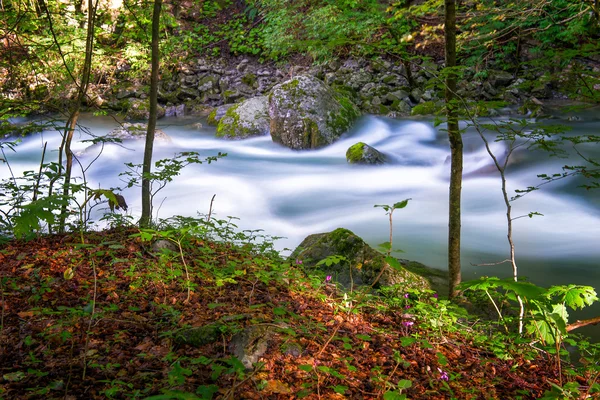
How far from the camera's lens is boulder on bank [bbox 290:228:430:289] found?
4.15m

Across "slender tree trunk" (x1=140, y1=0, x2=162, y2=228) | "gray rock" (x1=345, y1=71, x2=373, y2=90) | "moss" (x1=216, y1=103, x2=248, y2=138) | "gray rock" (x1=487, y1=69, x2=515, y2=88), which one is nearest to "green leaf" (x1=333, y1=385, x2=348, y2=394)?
"slender tree trunk" (x1=140, y1=0, x2=162, y2=228)

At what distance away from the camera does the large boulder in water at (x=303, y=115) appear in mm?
10047

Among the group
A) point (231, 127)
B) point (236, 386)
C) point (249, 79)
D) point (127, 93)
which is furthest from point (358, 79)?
point (236, 386)

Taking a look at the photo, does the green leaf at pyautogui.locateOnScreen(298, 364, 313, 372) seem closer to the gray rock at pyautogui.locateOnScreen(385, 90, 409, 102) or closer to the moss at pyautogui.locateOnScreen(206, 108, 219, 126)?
the moss at pyautogui.locateOnScreen(206, 108, 219, 126)

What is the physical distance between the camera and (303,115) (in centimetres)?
1012

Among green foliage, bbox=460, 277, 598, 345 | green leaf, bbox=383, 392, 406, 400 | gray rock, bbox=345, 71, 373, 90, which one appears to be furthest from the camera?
gray rock, bbox=345, 71, 373, 90

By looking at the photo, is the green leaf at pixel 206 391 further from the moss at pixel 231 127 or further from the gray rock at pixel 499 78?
the gray rock at pixel 499 78

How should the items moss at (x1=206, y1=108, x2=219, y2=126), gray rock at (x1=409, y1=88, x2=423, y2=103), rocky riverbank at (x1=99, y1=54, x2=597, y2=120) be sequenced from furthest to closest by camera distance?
gray rock at (x1=409, y1=88, x2=423, y2=103), rocky riverbank at (x1=99, y1=54, x2=597, y2=120), moss at (x1=206, y1=108, x2=219, y2=126)

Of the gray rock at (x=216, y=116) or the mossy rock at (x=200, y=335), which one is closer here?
the mossy rock at (x=200, y=335)

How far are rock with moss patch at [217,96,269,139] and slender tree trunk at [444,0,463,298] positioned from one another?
311 inches

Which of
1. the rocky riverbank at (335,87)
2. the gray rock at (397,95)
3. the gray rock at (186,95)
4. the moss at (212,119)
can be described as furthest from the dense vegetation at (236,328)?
the gray rock at (186,95)

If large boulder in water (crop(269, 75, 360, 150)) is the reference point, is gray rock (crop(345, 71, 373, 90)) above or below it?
above

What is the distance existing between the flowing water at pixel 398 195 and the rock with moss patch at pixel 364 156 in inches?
6.3

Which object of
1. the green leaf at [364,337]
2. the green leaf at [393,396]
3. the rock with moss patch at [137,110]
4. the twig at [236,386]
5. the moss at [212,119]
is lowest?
the green leaf at [364,337]
